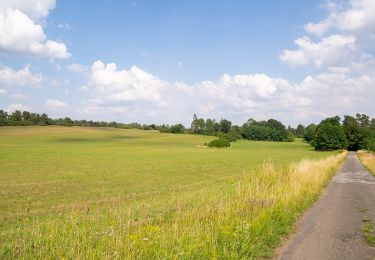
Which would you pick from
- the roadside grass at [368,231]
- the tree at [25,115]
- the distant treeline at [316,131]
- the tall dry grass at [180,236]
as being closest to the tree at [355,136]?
the distant treeline at [316,131]

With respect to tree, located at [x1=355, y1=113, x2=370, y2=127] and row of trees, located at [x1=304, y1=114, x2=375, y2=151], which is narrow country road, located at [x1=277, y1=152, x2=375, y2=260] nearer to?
row of trees, located at [x1=304, y1=114, x2=375, y2=151]

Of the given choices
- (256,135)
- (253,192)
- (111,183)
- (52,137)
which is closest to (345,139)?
(256,135)

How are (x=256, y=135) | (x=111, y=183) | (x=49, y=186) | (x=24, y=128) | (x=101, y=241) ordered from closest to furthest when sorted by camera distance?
(x=101, y=241) < (x=49, y=186) < (x=111, y=183) < (x=24, y=128) < (x=256, y=135)

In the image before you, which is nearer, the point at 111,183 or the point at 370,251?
the point at 370,251

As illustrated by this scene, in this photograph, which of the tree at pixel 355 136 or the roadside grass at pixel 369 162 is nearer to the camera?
the roadside grass at pixel 369 162

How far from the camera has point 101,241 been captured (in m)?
7.23

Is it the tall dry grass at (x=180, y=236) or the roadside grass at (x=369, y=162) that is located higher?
the tall dry grass at (x=180, y=236)

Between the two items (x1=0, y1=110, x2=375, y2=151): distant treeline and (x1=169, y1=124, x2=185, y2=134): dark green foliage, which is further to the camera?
(x1=169, y1=124, x2=185, y2=134): dark green foliage

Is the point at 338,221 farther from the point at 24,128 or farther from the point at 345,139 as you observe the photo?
the point at 24,128

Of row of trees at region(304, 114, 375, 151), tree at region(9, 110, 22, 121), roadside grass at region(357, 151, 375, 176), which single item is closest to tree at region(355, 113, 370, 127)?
row of trees at region(304, 114, 375, 151)

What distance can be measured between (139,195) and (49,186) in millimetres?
7726

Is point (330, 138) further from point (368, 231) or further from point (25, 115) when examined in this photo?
point (25, 115)

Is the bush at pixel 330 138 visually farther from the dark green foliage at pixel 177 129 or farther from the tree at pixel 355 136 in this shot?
the dark green foliage at pixel 177 129

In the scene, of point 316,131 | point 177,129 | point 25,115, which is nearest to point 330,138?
point 316,131
